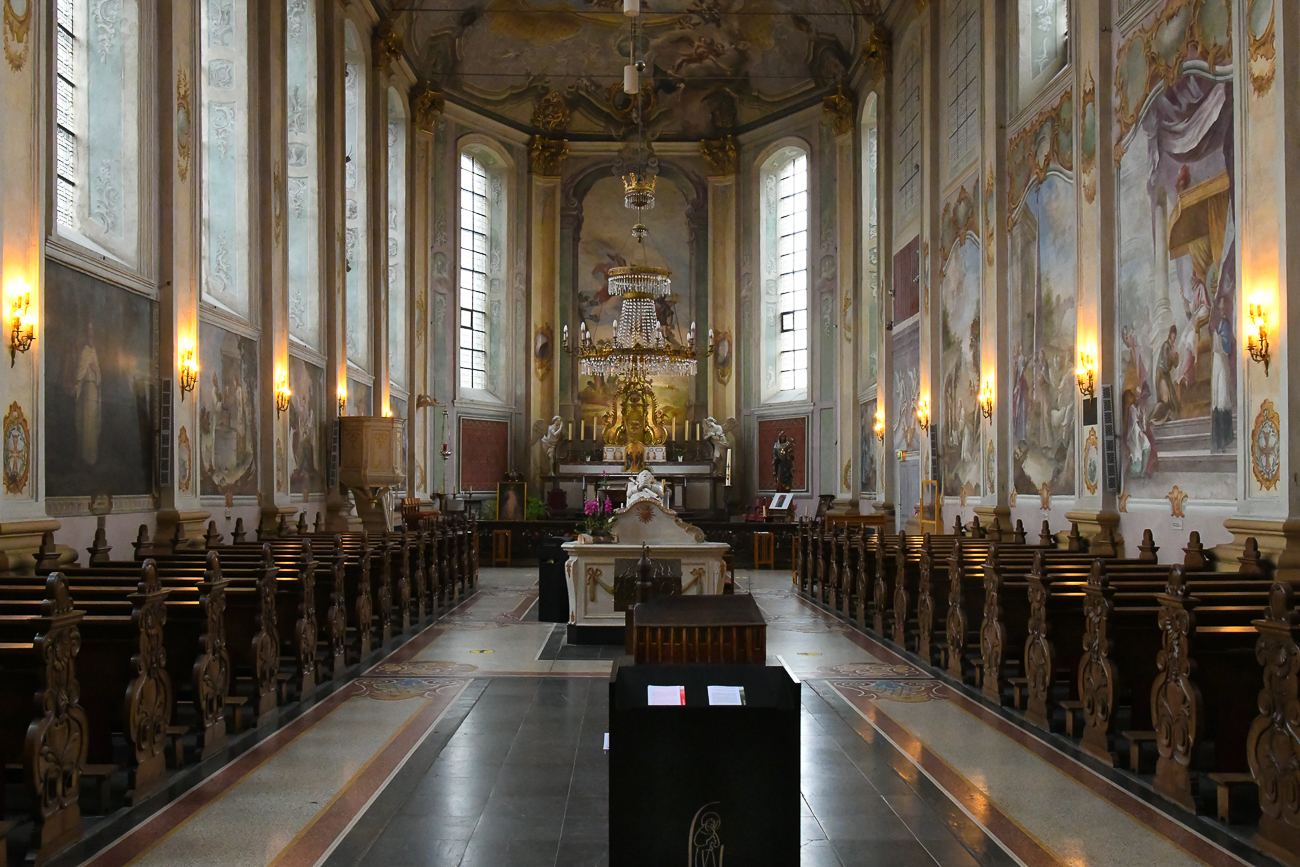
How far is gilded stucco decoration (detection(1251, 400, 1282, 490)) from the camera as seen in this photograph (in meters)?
8.90

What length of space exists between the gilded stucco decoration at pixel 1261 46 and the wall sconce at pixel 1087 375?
3.99 meters

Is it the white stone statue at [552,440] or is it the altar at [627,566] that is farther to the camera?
the white stone statue at [552,440]

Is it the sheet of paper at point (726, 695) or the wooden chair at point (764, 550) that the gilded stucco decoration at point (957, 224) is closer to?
the wooden chair at point (764, 550)

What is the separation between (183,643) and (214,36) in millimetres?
11709

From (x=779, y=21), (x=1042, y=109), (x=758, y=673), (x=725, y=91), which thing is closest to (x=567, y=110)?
(x=725, y=91)

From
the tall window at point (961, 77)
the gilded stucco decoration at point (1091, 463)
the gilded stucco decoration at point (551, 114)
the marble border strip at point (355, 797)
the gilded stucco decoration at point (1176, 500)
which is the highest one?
the gilded stucco decoration at point (551, 114)

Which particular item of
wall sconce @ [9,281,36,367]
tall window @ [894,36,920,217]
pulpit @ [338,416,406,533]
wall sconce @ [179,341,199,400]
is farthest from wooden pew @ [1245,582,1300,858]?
tall window @ [894,36,920,217]

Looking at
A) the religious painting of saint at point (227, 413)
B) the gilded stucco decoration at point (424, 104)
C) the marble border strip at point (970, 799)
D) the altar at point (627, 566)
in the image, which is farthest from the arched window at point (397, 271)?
the marble border strip at point (970, 799)

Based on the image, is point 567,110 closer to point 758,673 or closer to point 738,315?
point 738,315

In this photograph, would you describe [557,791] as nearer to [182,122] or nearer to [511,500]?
[182,122]

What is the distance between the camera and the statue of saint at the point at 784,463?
91.2 ft

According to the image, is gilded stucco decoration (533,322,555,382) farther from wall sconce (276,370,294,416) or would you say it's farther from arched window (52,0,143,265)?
arched window (52,0,143,265)

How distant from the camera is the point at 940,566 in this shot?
36.4ft

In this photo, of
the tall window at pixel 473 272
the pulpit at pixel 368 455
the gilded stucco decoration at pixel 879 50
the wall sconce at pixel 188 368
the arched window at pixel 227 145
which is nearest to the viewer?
the wall sconce at pixel 188 368
